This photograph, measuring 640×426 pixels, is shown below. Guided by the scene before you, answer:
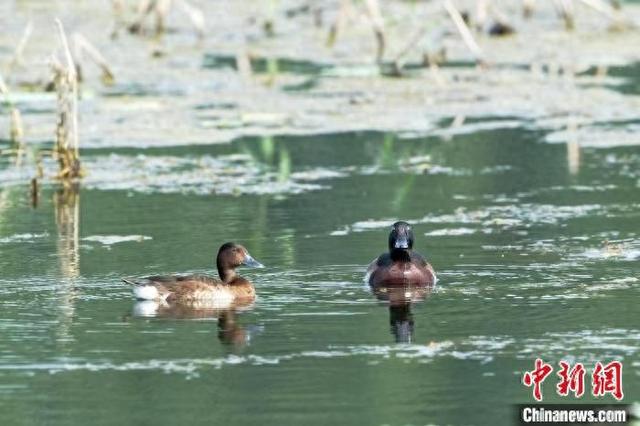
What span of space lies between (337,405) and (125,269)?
14.0 ft

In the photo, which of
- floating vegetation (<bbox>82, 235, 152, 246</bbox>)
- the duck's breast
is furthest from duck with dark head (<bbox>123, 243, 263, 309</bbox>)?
floating vegetation (<bbox>82, 235, 152, 246</bbox>)

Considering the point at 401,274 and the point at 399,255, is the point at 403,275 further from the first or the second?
the point at 399,255

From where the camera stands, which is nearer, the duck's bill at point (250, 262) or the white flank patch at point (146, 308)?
the white flank patch at point (146, 308)

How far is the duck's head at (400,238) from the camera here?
41.0 feet

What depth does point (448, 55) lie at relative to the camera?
2638 cm

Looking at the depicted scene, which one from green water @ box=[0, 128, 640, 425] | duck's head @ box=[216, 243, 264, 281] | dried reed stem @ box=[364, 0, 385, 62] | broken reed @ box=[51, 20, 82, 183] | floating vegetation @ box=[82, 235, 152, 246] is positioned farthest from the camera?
dried reed stem @ box=[364, 0, 385, 62]

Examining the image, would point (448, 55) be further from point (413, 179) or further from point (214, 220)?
point (214, 220)

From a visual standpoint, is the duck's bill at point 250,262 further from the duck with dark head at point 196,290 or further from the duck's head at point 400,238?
the duck's head at point 400,238

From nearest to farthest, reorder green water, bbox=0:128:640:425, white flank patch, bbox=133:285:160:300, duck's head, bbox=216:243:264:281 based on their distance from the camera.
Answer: green water, bbox=0:128:640:425, white flank patch, bbox=133:285:160:300, duck's head, bbox=216:243:264:281

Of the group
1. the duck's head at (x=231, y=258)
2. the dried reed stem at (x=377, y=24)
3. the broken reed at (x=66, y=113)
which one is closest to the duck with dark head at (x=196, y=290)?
A: the duck's head at (x=231, y=258)

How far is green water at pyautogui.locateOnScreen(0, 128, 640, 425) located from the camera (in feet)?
30.3

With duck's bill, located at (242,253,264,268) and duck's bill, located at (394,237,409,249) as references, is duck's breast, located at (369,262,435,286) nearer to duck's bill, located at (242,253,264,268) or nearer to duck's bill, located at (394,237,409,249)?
duck's bill, located at (394,237,409,249)

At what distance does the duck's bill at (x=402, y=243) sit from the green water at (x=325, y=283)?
1.27 feet

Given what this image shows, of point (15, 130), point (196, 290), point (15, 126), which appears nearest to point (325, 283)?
point (196, 290)
